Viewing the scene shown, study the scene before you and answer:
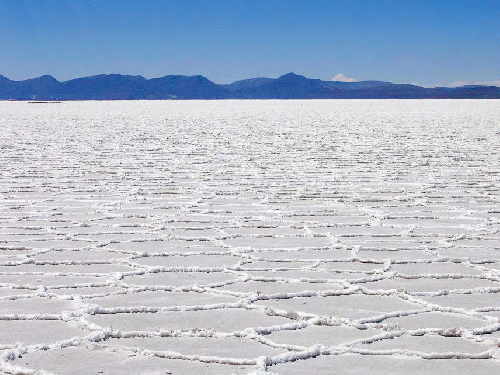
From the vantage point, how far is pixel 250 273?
2615 mm

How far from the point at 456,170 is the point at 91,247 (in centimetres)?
375

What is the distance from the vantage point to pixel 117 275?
258cm

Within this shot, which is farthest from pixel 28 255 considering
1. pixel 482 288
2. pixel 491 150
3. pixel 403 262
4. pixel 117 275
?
pixel 491 150

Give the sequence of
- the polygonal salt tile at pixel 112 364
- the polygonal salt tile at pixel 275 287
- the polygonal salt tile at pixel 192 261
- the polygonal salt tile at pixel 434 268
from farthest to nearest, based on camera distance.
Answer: the polygonal salt tile at pixel 192 261 < the polygonal salt tile at pixel 434 268 < the polygonal salt tile at pixel 275 287 < the polygonal salt tile at pixel 112 364

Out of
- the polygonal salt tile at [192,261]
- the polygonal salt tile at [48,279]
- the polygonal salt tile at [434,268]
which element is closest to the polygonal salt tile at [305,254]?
the polygonal salt tile at [192,261]

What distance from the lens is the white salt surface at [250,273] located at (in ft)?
5.83

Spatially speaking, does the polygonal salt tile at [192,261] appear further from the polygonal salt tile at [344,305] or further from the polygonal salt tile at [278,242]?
the polygonal salt tile at [344,305]

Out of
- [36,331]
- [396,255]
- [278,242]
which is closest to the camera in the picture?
[36,331]

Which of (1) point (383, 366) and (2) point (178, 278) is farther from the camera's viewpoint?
(2) point (178, 278)

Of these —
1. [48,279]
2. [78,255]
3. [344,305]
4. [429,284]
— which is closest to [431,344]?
[344,305]

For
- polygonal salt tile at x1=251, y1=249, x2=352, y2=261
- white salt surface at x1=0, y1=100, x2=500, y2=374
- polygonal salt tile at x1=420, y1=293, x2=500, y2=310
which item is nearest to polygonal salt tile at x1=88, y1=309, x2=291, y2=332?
white salt surface at x1=0, y1=100, x2=500, y2=374

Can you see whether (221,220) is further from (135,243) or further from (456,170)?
(456,170)

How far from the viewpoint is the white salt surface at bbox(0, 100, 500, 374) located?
5.83ft

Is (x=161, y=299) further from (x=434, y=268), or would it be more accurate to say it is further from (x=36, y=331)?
(x=434, y=268)
